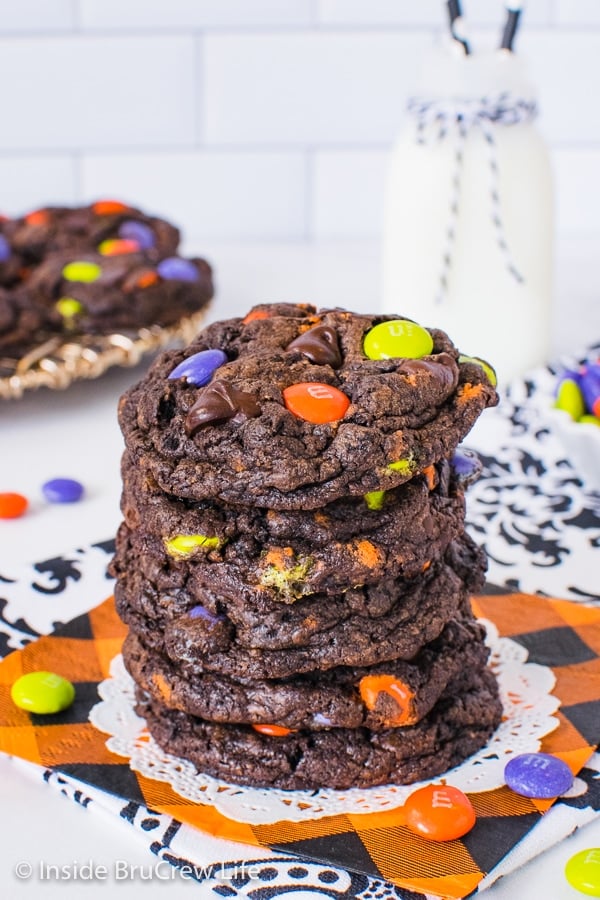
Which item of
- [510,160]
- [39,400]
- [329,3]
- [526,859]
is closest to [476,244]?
[510,160]

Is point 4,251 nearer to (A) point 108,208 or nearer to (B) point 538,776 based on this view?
(A) point 108,208

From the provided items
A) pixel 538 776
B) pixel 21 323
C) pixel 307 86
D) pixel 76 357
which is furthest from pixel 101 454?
pixel 307 86

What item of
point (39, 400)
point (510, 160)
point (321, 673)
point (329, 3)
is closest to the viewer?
point (321, 673)

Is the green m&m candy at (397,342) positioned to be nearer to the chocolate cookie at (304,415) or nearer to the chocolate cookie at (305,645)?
the chocolate cookie at (304,415)

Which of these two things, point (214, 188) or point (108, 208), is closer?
point (108, 208)

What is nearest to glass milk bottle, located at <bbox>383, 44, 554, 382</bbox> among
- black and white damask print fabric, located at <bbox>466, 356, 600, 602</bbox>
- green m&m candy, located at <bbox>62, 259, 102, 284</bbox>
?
black and white damask print fabric, located at <bbox>466, 356, 600, 602</bbox>

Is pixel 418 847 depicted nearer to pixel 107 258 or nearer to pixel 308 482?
pixel 308 482
